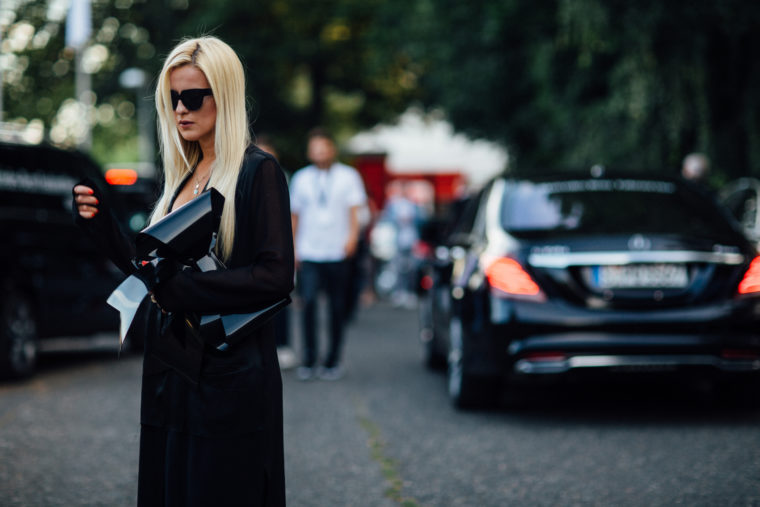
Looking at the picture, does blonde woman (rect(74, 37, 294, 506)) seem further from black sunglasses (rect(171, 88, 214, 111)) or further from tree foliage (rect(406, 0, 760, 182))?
tree foliage (rect(406, 0, 760, 182))

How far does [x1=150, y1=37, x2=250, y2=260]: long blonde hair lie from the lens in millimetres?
2869

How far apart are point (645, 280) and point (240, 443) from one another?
414cm

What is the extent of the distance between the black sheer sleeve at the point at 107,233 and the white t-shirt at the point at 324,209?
644cm

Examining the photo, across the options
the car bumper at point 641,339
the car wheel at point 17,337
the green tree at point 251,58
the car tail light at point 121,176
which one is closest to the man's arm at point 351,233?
the car wheel at point 17,337

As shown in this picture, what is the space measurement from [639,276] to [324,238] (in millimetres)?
3443

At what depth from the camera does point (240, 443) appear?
2.83 meters

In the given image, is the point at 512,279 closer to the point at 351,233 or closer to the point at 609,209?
the point at 609,209

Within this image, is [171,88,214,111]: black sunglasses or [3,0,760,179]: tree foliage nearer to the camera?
[171,88,214,111]: black sunglasses

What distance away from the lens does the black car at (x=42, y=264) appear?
883cm

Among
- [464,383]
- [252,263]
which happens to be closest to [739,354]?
[464,383]

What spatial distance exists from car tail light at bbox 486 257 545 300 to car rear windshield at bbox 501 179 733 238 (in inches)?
9.9

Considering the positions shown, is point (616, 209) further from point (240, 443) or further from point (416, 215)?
point (416, 215)

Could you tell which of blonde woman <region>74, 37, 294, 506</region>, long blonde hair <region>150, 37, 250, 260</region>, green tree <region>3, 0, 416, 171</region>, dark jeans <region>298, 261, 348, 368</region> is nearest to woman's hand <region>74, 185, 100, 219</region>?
blonde woman <region>74, 37, 294, 506</region>

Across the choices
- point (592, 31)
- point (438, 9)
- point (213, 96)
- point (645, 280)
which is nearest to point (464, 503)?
point (645, 280)
